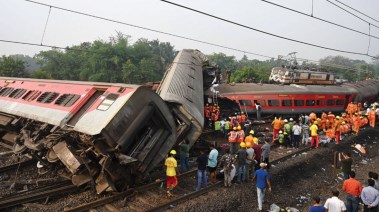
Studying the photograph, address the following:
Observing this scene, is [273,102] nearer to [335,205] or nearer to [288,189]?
[288,189]

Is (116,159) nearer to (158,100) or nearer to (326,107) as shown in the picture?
(158,100)

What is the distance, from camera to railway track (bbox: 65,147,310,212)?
27.9ft

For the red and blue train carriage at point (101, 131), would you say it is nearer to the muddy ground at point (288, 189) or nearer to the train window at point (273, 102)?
the muddy ground at point (288, 189)

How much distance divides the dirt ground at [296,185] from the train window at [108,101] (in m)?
3.46

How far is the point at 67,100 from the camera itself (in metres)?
10.5

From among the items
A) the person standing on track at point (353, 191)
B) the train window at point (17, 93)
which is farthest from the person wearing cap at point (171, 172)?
the train window at point (17, 93)

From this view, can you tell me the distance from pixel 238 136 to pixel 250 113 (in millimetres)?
8959

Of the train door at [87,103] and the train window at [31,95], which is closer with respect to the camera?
the train door at [87,103]

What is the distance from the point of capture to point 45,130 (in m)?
9.85

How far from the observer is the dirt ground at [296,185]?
921 centimetres

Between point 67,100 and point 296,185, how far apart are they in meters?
8.42

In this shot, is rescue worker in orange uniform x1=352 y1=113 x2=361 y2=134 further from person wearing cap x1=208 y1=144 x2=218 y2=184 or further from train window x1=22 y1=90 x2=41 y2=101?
train window x1=22 y1=90 x2=41 y2=101

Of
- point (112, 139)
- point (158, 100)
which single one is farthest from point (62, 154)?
point (158, 100)

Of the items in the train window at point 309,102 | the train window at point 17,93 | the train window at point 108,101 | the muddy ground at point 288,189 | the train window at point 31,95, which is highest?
the train window at point 309,102
